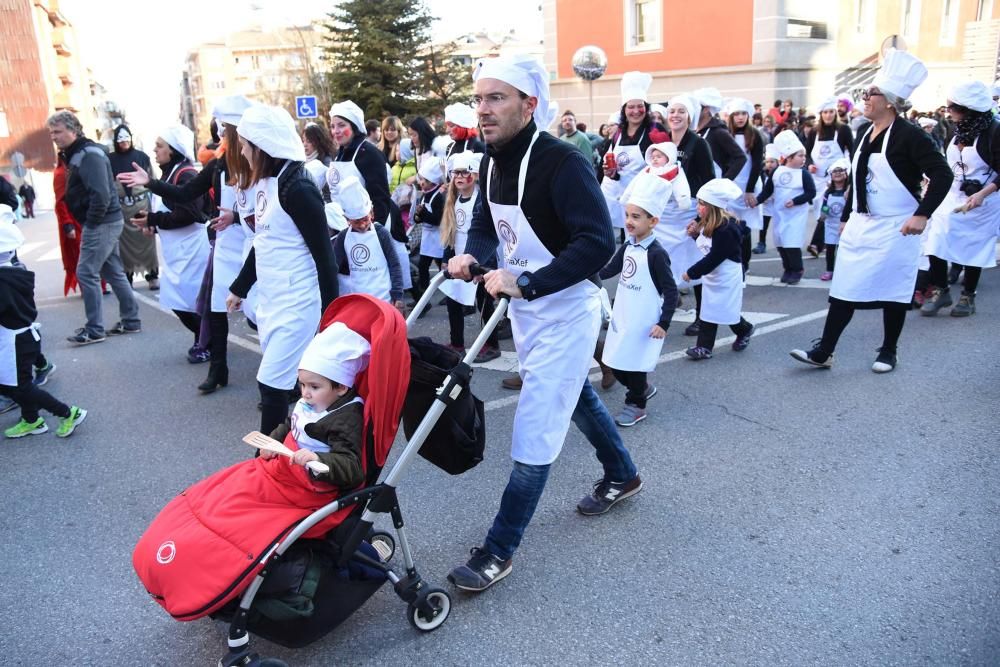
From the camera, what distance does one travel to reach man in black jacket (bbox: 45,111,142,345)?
23.8 ft

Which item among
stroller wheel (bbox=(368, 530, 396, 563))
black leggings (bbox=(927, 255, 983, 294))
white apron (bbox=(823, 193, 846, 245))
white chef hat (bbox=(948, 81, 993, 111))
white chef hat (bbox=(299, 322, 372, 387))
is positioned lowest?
black leggings (bbox=(927, 255, 983, 294))

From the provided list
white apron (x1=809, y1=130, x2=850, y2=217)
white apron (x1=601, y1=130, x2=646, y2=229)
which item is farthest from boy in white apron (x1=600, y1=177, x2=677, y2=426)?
white apron (x1=809, y1=130, x2=850, y2=217)

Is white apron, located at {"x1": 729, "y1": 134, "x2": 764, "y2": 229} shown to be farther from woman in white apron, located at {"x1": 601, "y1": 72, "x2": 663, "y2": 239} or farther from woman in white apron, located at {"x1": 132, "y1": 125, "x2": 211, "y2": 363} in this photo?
woman in white apron, located at {"x1": 132, "y1": 125, "x2": 211, "y2": 363}

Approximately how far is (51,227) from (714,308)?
2384cm

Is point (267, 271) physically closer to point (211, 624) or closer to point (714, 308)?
point (211, 624)

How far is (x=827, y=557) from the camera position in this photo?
339cm

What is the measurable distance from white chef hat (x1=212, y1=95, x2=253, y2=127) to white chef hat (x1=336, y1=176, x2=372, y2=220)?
1133mm

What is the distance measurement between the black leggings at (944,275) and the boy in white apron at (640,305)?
12.7 ft

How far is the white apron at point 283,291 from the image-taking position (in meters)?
4.07

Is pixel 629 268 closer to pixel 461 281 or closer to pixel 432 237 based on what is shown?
pixel 461 281

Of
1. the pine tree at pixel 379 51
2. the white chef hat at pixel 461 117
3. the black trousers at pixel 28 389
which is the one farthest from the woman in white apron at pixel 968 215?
the pine tree at pixel 379 51

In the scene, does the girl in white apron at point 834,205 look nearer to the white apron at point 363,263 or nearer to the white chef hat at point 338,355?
the white apron at point 363,263

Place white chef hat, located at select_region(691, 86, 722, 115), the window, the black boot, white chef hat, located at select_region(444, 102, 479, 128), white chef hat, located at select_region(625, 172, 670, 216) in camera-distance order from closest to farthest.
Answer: white chef hat, located at select_region(625, 172, 670, 216) < the black boot < white chef hat, located at select_region(444, 102, 479, 128) < white chef hat, located at select_region(691, 86, 722, 115) < the window

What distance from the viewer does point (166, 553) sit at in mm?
2541
